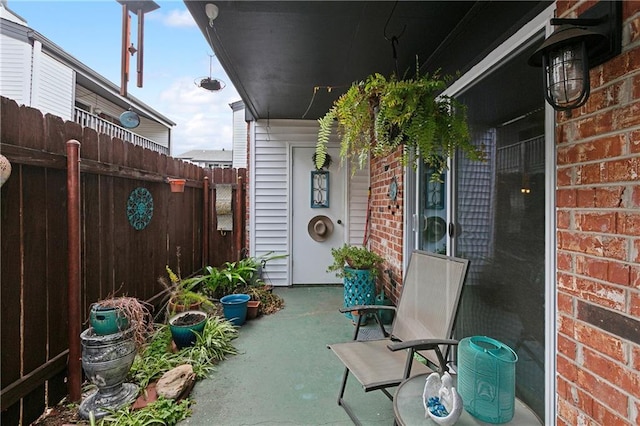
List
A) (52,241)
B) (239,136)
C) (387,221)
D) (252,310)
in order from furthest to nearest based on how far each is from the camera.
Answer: (239,136), (387,221), (252,310), (52,241)

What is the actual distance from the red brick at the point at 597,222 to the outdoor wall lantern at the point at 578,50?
1.34 ft

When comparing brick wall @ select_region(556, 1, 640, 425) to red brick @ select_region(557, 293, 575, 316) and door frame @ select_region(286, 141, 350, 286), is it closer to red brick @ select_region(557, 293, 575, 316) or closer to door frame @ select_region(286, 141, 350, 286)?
red brick @ select_region(557, 293, 575, 316)

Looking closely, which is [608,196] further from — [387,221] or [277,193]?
[277,193]

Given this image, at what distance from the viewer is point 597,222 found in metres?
1.13

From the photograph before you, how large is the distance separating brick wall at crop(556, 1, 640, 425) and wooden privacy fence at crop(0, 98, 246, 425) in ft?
8.66

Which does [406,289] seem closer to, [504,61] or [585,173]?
[585,173]

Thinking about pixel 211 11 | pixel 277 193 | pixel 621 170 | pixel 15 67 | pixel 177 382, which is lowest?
pixel 177 382

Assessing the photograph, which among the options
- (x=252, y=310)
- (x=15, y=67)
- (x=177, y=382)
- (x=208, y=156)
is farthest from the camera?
(x=208, y=156)

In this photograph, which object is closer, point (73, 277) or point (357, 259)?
point (73, 277)

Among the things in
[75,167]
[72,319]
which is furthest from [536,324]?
[75,167]

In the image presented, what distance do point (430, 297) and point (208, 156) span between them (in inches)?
588

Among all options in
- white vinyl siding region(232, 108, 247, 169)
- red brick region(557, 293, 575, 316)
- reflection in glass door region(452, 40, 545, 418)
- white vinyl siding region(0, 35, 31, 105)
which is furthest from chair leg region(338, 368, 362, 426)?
white vinyl siding region(232, 108, 247, 169)

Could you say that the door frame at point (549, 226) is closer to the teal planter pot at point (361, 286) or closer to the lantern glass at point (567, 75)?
the lantern glass at point (567, 75)

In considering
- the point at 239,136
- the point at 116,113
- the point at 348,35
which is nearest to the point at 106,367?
the point at 348,35
